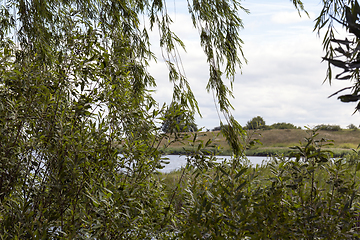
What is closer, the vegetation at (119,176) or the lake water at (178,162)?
the vegetation at (119,176)

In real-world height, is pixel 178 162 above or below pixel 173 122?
below

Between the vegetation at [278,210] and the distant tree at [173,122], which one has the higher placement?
the distant tree at [173,122]

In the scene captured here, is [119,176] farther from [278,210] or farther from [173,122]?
[278,210]

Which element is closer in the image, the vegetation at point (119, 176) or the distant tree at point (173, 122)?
the vegetation at point (119, 176)

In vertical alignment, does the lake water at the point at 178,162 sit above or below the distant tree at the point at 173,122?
below

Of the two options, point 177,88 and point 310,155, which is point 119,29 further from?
point 310,155

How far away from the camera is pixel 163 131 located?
69.1 inches

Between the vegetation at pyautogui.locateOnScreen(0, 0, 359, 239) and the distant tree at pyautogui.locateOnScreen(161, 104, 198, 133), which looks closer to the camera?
the vegetation at pyautogui.locateOnScreen(0, 0, 359, 239)

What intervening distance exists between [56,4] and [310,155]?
255 cm

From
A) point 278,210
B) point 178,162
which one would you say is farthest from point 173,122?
point 278,210

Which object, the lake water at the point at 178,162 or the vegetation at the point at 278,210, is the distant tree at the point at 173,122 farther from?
the vegetation at the point at 278,210

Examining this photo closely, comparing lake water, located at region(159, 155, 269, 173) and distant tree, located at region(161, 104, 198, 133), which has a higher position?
distant tree, located at region(161, 104, 198, 133)

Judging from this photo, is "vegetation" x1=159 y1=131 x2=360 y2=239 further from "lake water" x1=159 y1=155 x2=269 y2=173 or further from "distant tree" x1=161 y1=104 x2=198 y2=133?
"distant tree" x1=161 y1=104 x2=198 y2=133

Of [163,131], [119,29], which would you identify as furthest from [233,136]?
[119,29]
